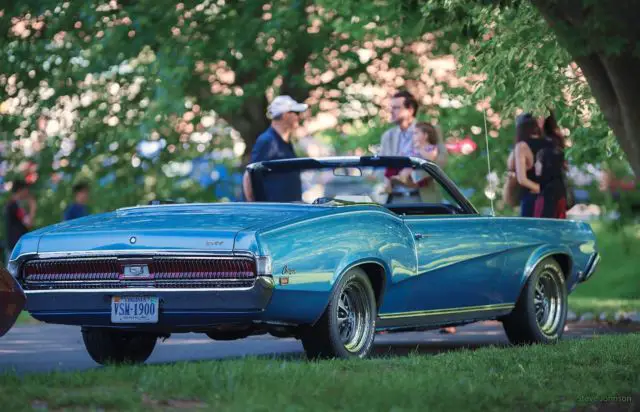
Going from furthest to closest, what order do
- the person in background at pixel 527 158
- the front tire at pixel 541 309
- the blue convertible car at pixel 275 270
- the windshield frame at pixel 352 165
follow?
1. the person in background at pixel 527 158
2. the front tire at pixel 541 309
3. the windshield frame at pixel 352 165
4. the blue convertible car at pixel 275 270

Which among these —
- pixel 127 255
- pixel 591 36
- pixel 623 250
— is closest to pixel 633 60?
pixel 591 36

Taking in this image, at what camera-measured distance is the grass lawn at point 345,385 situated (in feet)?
27.1

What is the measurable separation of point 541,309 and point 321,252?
350 cm

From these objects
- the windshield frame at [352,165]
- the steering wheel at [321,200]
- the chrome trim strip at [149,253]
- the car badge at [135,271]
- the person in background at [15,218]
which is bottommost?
the person in background at [15,218]

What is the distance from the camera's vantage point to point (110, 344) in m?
11.4

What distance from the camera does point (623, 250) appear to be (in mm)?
33969

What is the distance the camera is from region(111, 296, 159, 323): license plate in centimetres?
1017

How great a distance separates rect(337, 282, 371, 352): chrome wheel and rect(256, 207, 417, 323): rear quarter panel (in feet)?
0.81

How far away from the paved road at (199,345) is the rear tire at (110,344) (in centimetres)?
14

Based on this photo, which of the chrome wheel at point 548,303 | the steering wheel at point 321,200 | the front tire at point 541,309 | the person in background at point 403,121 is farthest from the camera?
the person in background at point 403,121

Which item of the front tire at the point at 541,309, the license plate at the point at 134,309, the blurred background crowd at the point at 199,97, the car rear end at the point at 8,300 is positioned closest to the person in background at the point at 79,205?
the blurred background crowd at the point at 199,97

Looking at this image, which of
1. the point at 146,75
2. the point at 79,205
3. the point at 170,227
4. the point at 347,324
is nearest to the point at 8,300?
the point at 170,227

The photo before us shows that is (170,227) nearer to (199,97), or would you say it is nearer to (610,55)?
(610,55)

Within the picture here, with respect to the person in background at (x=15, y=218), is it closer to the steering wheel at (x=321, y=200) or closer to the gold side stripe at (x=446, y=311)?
the gold side stripe at (x=446, y=311)
